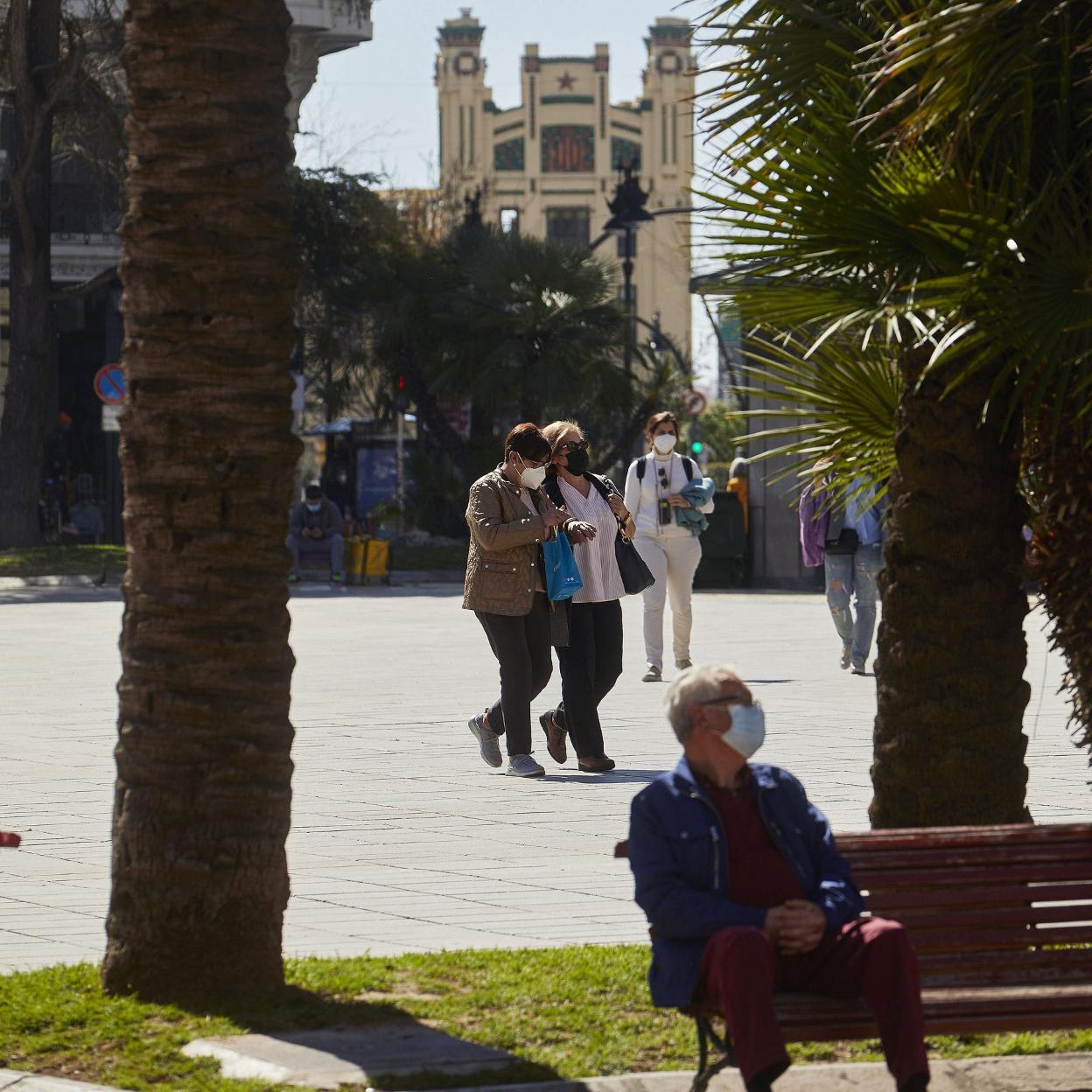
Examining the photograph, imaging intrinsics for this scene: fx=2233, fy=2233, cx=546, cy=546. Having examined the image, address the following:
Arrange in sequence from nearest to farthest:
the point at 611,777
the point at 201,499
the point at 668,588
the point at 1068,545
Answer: the point at 201,499 < the point at 1068,545 < the point at 611,777 < the point at 668,588

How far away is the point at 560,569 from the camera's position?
10.9 meters

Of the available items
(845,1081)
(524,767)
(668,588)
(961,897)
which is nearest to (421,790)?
(524,767)

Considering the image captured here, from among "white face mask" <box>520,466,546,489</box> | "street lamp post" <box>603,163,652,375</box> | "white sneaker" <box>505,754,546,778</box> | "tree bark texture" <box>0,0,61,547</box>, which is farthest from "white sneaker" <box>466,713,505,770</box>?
"street lamp post" <box>603,163,652,375</box>

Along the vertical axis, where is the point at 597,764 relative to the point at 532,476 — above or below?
below

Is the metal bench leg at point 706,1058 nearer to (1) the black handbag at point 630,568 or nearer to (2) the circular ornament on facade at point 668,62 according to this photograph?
(1) the black handbag at point 630,568

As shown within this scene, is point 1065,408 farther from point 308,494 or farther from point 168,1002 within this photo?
point 308,494

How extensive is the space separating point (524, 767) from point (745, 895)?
6013mm

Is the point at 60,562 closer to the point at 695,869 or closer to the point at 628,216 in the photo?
the point at 628,216

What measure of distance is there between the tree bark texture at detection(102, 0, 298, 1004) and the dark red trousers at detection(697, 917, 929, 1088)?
1.58 meters

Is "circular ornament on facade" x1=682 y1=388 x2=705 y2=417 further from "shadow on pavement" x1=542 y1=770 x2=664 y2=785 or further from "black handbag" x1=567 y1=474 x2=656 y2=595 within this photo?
"shadow on pavement" x1=542 y1=770 x2=664 y2=785

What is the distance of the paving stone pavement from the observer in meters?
7.19

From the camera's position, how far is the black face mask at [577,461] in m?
11.7

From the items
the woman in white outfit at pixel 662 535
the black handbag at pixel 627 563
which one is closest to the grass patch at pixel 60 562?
the woman in white outfit at pixel 662 535

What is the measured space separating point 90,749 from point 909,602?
6.67 metres
